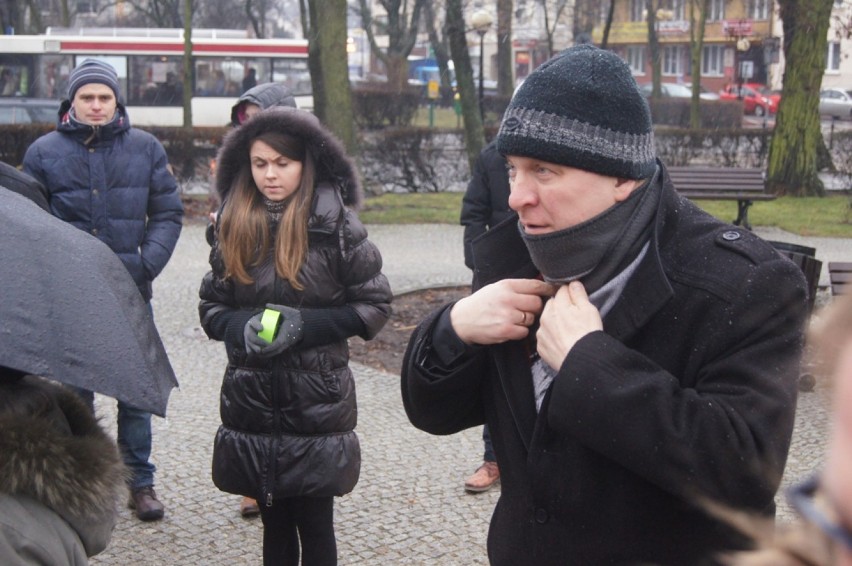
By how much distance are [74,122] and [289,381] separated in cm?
198

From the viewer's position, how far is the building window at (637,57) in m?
71.2

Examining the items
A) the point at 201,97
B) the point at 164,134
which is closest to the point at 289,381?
the point at 164,134

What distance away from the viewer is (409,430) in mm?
6688

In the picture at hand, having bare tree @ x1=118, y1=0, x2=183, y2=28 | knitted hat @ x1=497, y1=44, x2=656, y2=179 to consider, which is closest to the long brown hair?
→ knitted hat @ x1=497, y1=44, x2=656, y2=179

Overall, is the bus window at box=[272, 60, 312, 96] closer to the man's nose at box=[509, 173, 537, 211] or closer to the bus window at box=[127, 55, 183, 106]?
the bus window at box=[127, 55, 183, 106]

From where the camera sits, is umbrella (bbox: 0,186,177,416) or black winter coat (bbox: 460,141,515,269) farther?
black winter coat (bbox: 460,141,515,269)

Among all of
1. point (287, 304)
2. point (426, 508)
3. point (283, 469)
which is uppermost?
point (287, 304)

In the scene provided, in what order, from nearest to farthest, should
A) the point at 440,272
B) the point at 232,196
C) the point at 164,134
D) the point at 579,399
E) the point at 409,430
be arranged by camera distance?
the point at 579,399 → the point at 232,196 → the point at 409,430 → the point at 440,272 → the point at 164,134

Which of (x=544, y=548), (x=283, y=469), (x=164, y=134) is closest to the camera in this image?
(x=544, y=548)

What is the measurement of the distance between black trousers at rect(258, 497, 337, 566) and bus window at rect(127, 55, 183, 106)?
1075 inches

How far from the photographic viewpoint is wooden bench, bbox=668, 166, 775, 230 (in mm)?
11875

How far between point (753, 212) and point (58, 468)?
15528 millimetres

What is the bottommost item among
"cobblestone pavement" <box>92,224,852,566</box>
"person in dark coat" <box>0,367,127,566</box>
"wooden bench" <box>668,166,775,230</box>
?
"cobblestone pavement" <box>92,224,852,566</box>

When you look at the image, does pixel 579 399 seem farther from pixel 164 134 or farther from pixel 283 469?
pixel 164 134
